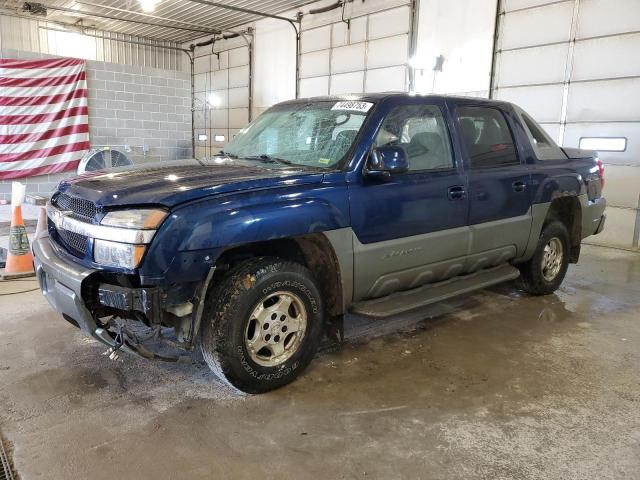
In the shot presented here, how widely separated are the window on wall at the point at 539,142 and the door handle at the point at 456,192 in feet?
3.84

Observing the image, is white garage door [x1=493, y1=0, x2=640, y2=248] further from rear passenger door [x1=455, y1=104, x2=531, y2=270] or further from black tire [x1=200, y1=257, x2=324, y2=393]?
black tire [x1=200, y1=257, x2=324, y2=393]

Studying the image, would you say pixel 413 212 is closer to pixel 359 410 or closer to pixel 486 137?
pixel 486 137

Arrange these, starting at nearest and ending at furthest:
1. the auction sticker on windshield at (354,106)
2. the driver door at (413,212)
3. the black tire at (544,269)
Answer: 1. the driver door at (413,212)
2. the auction sticker on windshield at (354,106)
3. the black tire at (544,269)

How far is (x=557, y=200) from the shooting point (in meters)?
4.87

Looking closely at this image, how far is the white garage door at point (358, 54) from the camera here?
34.7 feet

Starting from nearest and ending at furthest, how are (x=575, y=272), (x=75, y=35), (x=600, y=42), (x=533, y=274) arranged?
(x=533, y=274) → (x=575, y=272) → (x=600, y=42) → (x=75, y=35)

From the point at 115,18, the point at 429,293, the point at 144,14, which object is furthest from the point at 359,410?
the point at 115,18

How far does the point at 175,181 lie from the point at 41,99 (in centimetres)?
950

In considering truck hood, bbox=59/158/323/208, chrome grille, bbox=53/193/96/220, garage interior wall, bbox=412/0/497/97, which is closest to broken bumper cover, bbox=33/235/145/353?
chrome grille, bbox=53/193/96/220

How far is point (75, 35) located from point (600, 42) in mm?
15735

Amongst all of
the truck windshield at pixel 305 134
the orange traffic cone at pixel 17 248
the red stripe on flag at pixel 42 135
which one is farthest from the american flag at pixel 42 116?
the truck windshield at pixel 305 134

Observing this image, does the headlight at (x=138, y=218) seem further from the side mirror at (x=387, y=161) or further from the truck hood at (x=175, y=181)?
the side mirror at (x=387, y=161)

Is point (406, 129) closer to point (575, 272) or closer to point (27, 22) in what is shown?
point (575, 272)

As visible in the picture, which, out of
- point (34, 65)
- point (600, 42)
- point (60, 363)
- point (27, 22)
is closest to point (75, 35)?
point (27, 22)
